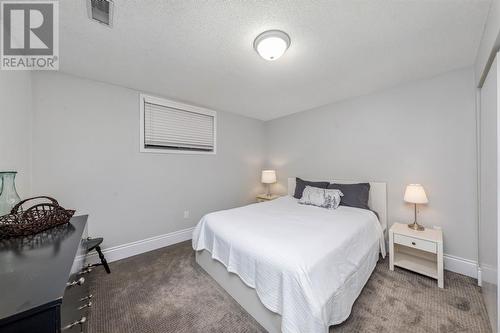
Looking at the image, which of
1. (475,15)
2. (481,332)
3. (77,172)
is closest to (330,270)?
(481,332)

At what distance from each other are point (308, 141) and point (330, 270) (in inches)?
99.1

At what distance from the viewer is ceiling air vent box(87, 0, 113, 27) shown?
49.4 inches

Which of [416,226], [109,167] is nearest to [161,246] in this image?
[109,167]

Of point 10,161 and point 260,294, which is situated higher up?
point 10,161

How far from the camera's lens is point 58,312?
0.56 meters

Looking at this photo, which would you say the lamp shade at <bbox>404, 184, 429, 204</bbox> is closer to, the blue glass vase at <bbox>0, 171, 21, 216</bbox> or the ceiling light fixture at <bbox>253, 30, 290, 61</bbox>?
the ceiling light fixture at <bbox>253, 30, 290, 61</bbox>

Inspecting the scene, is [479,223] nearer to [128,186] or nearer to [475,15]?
[475,15]

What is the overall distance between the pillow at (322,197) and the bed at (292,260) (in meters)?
0.18

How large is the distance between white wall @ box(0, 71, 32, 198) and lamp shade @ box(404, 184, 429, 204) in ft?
12.2

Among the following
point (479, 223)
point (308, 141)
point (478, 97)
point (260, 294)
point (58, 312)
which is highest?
point (478, 97)

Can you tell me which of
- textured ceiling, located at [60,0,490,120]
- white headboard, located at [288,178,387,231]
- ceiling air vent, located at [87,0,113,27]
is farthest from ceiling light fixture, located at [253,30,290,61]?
white headboard, located at [288,178,387,231]

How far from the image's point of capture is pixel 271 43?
152 cm

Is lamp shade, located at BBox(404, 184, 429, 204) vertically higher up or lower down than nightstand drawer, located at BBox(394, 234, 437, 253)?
higher up

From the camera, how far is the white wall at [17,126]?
1467mm
